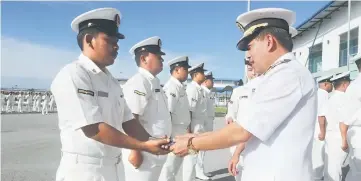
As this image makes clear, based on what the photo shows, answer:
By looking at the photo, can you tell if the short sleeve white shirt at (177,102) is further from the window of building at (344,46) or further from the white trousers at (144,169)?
the window of building at (344,46)

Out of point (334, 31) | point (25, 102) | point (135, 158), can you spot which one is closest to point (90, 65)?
point (135, 158)

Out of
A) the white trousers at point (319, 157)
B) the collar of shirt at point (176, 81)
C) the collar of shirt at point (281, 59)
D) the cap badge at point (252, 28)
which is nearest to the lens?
the collar of shirt at point (281, 59)

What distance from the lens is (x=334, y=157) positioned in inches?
232

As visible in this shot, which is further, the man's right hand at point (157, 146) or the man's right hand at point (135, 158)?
the man's right hand at point (135, 158)

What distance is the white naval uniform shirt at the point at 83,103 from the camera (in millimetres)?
2338

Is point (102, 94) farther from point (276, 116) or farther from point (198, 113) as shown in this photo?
point (198, 113)

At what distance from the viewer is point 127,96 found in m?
4.07

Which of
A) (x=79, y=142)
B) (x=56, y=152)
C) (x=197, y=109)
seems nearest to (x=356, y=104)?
(x=197, y=109)

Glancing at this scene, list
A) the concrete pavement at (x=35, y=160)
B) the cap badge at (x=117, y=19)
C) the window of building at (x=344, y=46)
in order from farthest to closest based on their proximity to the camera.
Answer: the window of building at (x=344, y=46) < the concrete pavement at (x=35, y=160) < the cap badge at (x=117, y=19)

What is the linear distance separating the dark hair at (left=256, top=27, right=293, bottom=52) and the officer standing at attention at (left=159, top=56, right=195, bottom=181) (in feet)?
11.2

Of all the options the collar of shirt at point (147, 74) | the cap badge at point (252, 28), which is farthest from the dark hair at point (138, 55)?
the cap badge at point (252, 28)

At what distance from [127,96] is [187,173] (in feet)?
9.33

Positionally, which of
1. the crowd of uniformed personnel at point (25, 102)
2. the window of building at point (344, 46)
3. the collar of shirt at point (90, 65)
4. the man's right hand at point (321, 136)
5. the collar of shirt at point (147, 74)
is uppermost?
the window of building at point (344, 46)

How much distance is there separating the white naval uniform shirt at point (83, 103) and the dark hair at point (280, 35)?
1155mm
